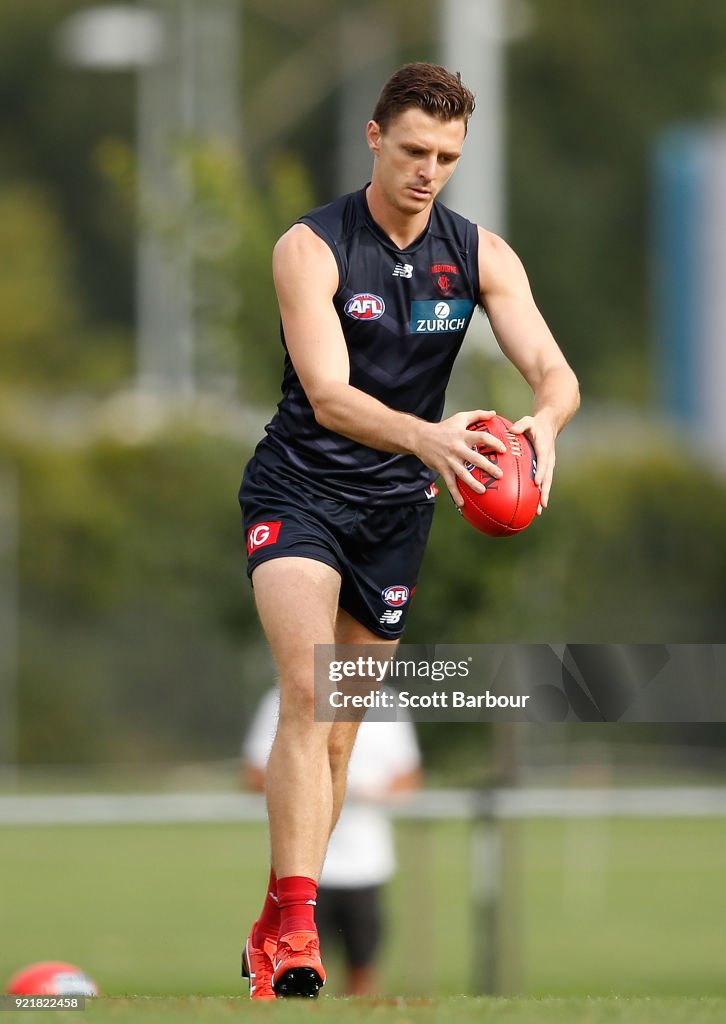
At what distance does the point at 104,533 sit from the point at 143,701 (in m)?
2.55

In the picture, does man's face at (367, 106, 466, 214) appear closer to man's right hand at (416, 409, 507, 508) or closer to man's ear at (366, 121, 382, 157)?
man's ear at (366, 121, 382, 157)

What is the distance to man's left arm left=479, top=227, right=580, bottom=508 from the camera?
6793 mm

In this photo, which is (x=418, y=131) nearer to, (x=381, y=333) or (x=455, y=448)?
(x=381, y=333)

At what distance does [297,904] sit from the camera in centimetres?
642

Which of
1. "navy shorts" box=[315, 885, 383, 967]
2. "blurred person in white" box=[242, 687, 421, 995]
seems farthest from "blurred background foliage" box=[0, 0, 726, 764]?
"navy shorts" box=[315, 885, 383, 967]

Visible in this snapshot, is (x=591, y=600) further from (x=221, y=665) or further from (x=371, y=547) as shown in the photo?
(x=371, y=547)

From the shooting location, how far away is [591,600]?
28641 millimetres

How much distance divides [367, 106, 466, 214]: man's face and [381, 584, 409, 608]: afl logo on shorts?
4.43 feet

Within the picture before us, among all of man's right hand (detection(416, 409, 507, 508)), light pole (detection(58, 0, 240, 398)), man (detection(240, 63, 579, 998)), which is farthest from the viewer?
light pole (detection(58, 0, 240, 398))

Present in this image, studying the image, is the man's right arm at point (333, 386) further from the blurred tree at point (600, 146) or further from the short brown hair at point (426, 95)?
the blurred tree at point (600, 146)

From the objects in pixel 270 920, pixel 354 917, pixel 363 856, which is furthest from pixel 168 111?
pixel 270 920

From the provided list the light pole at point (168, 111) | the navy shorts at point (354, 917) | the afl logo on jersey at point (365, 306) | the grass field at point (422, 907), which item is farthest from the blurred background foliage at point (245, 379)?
the afl logo on jersey at point (365, 306)

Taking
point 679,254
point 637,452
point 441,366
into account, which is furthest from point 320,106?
point 441,366

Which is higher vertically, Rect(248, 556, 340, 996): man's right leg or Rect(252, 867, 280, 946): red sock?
Rect(248, 556, 340, 996): man's right leg
